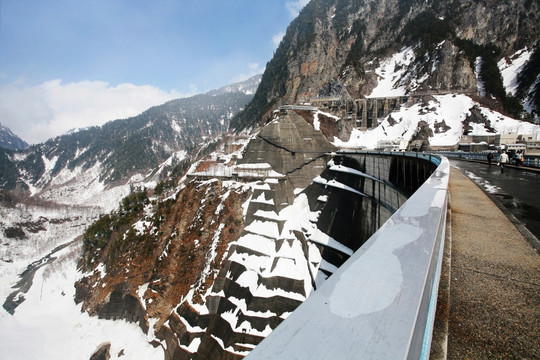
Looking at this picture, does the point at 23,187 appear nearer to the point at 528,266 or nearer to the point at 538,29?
the point at 528,266

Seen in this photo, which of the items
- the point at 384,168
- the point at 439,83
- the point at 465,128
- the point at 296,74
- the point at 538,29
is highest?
the point at 538,29

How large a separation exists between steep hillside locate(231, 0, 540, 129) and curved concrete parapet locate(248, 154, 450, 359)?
67.4 m

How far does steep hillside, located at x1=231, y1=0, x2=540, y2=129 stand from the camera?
62.6 metres

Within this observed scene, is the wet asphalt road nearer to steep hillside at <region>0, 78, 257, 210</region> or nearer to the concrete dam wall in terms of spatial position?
the concrete dam wall

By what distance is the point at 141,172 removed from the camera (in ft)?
504

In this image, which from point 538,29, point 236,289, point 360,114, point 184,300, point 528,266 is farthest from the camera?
point 538,29

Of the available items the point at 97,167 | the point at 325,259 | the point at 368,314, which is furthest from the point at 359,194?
the point at 97,167

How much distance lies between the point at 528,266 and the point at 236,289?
794 inches

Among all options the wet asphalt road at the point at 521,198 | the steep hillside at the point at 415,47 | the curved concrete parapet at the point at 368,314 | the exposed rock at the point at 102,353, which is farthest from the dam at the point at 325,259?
the steep hillside at the point at 415,47

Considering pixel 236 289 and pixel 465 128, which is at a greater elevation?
pixel 465 128

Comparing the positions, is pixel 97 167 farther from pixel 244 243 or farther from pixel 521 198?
pixel 521 198

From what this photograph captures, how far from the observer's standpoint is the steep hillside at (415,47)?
62625 millimetres

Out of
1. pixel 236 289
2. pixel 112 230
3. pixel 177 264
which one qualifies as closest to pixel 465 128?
pixel 236 289

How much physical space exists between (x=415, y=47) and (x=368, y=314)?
99522 mm
